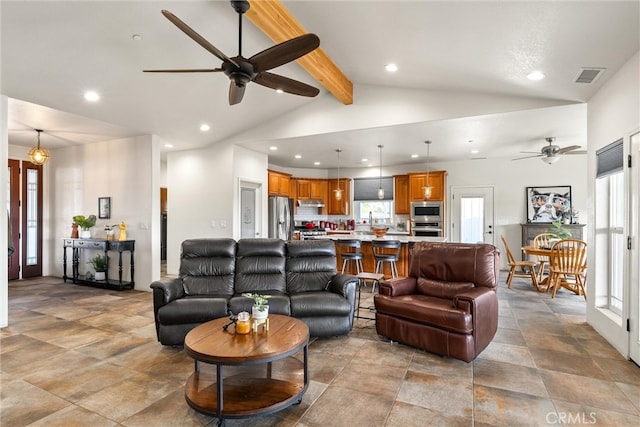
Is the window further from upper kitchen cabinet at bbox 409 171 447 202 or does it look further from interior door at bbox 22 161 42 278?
interior door at bbox 22 161 42 278

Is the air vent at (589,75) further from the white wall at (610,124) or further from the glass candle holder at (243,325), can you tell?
the glass candle holder at (243,325)

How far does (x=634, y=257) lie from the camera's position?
117 inches

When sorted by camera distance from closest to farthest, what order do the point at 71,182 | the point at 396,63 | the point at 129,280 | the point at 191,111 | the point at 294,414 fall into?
the point at 294,414 < the point at 396,63 < the point at 191,111 < the point at 129,280 < the point at 71,182

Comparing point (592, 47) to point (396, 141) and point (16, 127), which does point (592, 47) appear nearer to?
point (396, 141)

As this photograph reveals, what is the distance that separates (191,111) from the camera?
513 cm

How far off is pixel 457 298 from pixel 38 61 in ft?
15.9

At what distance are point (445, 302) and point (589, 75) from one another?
2.72 m

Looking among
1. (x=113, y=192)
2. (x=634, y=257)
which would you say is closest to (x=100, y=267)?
(x=113, y=192)

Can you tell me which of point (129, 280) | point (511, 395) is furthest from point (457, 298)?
point (129, 280)

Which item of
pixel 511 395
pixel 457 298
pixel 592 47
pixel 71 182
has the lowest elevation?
pixel 511 395

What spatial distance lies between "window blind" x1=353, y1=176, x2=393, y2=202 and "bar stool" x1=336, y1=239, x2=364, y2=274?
10.6 feet

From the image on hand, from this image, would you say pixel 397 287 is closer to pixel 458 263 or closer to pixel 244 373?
pixel 458 263

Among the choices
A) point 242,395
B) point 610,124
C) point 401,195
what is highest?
point 610,124

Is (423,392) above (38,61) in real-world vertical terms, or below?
below
